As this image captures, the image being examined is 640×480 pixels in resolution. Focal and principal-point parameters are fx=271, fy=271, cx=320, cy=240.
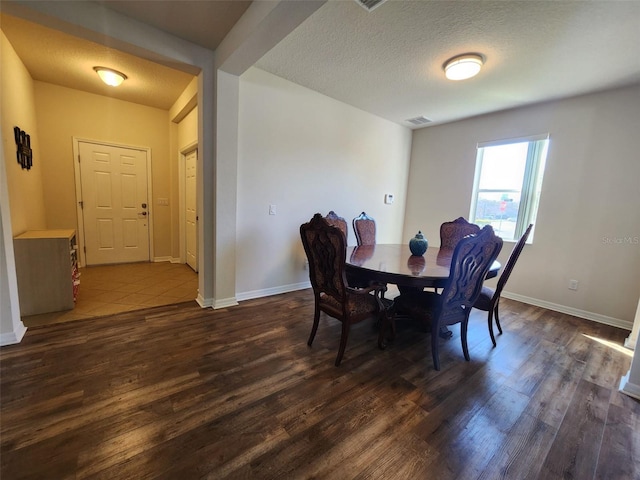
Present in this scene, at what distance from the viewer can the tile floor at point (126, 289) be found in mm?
2688

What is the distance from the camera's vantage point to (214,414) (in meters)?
1.53

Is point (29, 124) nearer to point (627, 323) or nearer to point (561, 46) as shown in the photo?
point (561, 46)

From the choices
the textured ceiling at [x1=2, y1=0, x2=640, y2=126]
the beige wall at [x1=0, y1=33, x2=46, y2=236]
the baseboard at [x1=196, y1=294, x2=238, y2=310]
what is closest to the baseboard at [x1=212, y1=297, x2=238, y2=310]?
the baseboard at [x1=196, y1=294, x2=238, y2=310]

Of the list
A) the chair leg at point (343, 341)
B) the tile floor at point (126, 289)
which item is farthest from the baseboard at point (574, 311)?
the tile floor at point (126, 289)

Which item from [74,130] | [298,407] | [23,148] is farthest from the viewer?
[74,130]

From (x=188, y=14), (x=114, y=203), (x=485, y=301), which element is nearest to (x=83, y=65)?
(x=188, y=14)

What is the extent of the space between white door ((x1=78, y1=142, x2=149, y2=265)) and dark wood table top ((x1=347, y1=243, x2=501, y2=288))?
13.2 ft

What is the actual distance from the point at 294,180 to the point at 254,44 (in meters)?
1.54

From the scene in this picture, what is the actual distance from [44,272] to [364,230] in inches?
133

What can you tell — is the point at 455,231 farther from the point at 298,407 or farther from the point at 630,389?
the point at 298,407

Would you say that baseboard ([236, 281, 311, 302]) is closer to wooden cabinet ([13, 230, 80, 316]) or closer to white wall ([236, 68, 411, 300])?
white wall ([236, 68, 411, 300])

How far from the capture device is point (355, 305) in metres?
2.08

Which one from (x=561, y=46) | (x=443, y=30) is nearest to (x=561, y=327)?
(x=561, y=46)

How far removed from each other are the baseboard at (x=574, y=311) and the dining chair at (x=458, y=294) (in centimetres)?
215
